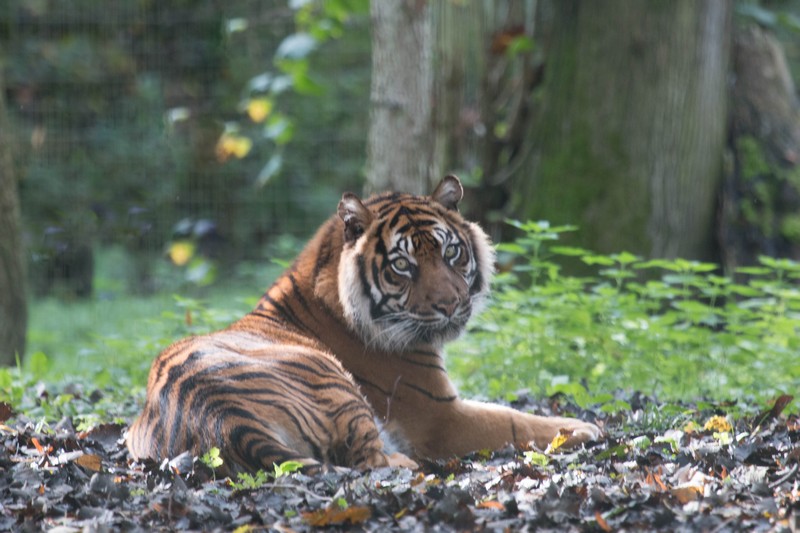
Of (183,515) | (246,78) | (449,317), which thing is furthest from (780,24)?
(246,78)

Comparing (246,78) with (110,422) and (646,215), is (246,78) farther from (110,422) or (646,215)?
(110,422)

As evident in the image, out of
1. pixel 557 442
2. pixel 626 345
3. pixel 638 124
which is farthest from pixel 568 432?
pixel 638 124

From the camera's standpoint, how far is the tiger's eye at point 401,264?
3.90 m

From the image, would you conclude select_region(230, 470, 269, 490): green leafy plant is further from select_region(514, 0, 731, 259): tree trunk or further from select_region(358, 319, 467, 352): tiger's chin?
select_region(514, 0, 731, 259): tree trunk

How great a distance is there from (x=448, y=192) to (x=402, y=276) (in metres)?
0.45

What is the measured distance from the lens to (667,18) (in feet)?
22.2

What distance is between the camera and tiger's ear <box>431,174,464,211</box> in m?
4.12

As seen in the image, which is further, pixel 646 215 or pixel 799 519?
pixel 646 215

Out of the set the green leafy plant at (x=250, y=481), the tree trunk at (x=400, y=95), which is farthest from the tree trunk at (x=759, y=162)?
the green leafy plant at (x=250, y=481)

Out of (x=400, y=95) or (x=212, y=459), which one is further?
(x=400, y=95)

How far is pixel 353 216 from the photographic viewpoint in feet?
13.0

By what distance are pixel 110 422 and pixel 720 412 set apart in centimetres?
251

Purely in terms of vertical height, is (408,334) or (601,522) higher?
(408,334)

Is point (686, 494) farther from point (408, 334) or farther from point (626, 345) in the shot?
point (626, 345)
